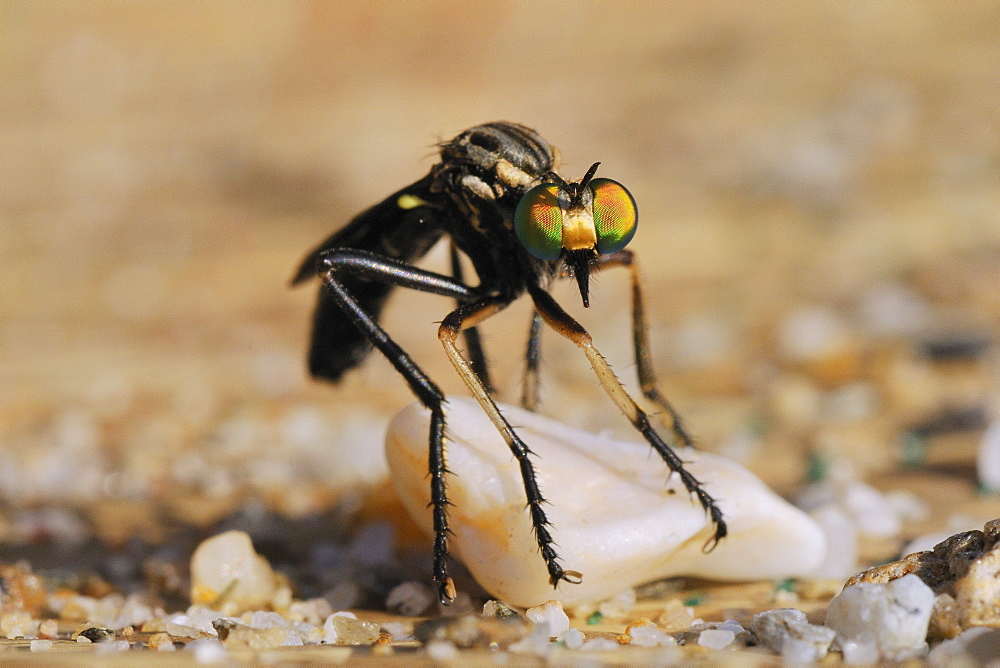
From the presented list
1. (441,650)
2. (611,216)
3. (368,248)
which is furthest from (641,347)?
(441,650)

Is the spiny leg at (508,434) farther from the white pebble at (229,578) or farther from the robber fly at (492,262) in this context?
the white pebble at (229,578)

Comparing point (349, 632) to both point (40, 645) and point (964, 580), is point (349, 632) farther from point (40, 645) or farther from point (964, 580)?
point (964, 580)

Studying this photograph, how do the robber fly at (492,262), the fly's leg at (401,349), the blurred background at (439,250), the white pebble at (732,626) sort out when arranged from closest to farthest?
the white pebble at (732,626) → the fly's leg at (401,349) → the robber fly at (492,262) → the blurred background at (439,250)

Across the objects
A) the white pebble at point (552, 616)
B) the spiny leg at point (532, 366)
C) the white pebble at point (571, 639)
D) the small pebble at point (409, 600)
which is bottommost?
the white pebble at point (571, 639)

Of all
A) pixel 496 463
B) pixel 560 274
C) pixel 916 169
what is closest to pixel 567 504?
pixel 496 463

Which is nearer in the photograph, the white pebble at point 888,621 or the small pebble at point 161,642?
the white pebble at point 888,621

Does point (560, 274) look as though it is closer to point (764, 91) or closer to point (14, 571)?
point (14, 571)

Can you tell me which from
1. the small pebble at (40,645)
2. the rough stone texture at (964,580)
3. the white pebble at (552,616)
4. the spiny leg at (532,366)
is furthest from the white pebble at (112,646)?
the rough stone texture at (964,580)

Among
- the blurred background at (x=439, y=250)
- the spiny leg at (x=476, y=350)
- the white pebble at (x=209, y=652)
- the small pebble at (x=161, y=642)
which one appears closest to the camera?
the white pebble at (x=209, y=652)
